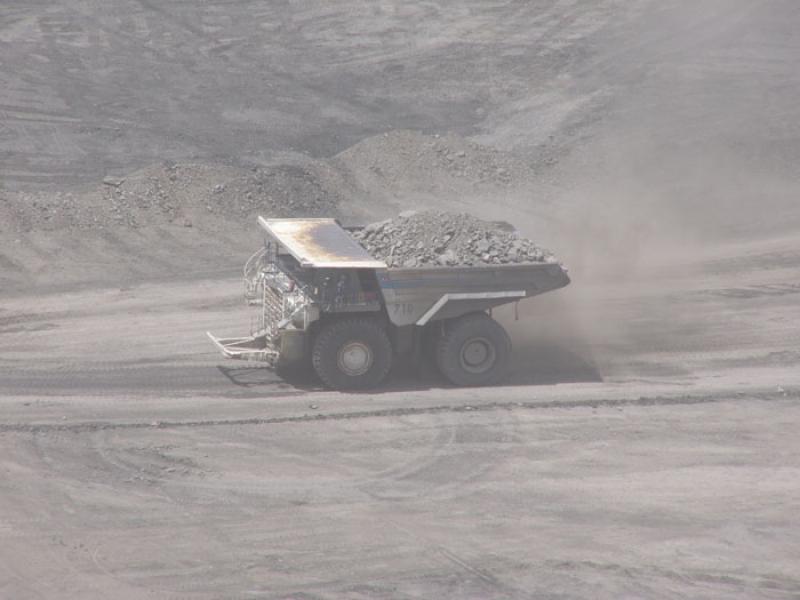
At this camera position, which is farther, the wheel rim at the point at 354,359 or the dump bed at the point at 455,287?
the wheel rim at the point at 354,359

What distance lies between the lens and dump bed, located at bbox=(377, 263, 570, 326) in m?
15.8

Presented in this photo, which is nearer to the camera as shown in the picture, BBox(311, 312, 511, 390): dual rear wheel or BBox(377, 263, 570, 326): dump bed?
BBox(377, 263, 570, 326): dump bed

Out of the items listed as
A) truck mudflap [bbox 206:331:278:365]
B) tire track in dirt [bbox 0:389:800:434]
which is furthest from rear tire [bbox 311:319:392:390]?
tire track in dirt [bbox 0:389:800:434]

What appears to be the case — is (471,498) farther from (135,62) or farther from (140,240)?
(135,62)

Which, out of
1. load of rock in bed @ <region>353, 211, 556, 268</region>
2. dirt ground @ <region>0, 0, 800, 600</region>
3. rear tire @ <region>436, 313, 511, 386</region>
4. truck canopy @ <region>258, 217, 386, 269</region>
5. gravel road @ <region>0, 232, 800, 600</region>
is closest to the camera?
gravel road @ <region>0, 232, 800, 600</region>

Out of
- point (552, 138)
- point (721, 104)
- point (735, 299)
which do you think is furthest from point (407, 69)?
point (735, 299)

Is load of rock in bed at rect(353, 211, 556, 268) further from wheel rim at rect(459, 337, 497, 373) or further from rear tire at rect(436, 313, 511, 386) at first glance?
wheel rim at rect(459, 337, 497, 373)

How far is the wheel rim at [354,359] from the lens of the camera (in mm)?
15945

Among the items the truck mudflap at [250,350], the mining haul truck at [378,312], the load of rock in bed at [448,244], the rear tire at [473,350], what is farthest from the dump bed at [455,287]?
the truck mudflap at [250,350]

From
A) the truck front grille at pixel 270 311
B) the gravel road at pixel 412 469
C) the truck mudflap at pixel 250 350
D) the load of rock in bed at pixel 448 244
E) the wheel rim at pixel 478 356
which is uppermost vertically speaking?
the load of rock in bed at pixel 448 244

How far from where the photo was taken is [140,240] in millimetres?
25250

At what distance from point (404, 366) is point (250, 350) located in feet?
7.02

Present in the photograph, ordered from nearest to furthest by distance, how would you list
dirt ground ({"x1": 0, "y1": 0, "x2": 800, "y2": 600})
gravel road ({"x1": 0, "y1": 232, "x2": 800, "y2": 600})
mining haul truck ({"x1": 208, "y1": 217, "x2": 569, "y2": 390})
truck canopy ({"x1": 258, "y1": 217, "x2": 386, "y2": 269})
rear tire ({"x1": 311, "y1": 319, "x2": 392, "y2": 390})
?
gravel road ({"x1": 0, "y1": 232, "x2": 800, "y2": 600})
dirt ground ({"x1": 0, "y1": 0, "x2": 800, "y2": 600})
truck canopy ({"x1": 258, "y1": 217, "x2": 386, "y2": 269})
mining haul truck ({"x1": 208, "y1": 217, "x2": 569, "y2": 390})
rear tire ({"x1": 311, "y1": 319, "x2": 392, "y2": 390})

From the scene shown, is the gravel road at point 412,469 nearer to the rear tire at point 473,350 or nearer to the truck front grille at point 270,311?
the rear tire at point 473,350
